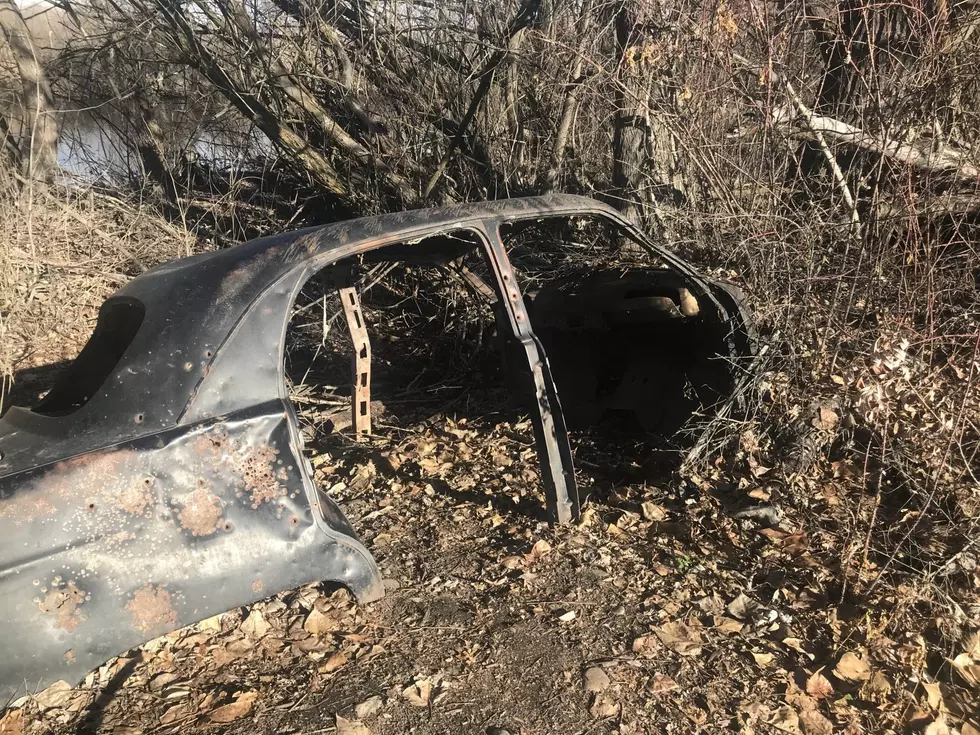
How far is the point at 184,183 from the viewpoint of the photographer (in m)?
7.79

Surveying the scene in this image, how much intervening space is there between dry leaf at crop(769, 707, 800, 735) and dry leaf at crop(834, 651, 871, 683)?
0.93 feet

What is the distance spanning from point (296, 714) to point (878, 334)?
11.2ft

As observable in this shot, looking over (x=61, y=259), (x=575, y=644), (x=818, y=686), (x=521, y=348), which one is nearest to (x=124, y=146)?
(x=61, y=259)

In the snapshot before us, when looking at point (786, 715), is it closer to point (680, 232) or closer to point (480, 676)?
point (480, 676)

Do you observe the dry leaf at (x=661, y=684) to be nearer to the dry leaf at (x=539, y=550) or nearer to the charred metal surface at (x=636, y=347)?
the dry leaf at (x=539, y=550)

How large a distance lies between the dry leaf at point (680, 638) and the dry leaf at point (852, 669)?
1.63 feet

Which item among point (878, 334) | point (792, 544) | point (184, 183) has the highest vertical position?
point (184, 183)

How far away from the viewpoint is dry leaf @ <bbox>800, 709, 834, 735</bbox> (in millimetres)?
2303

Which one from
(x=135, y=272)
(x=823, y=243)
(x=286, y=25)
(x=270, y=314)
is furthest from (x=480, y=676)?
(x=286, y=25)

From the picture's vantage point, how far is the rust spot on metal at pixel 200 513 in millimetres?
2352

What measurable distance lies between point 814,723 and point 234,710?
200 cm

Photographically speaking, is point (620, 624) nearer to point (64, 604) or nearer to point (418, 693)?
point (418, 693)

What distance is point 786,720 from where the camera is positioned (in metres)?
2.35

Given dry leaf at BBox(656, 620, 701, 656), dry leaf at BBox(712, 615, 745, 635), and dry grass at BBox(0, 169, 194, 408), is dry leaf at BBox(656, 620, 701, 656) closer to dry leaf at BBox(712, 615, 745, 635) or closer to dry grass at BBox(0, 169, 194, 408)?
dry leaf at BBox(712, 615, 745, 635)
